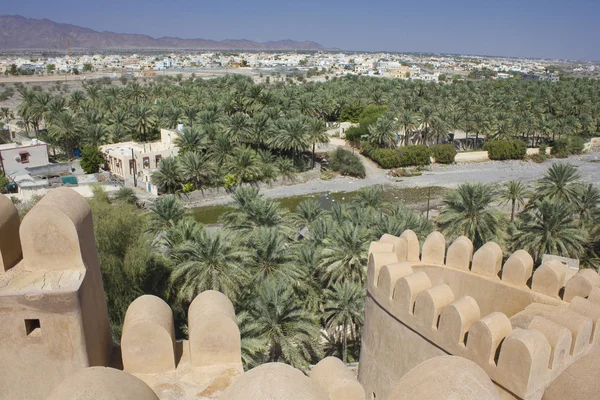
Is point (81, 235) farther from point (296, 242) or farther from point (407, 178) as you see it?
point (407, 178)

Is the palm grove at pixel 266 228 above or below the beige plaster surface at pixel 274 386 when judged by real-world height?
below

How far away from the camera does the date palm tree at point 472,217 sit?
18.1 m

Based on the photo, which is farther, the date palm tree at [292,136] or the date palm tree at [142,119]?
the date palm tree at [142,119]

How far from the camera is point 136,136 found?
129ft

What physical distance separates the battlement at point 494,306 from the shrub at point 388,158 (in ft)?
105

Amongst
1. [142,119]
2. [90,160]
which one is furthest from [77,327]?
[142,119]

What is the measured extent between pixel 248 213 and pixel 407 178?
22.7 meters

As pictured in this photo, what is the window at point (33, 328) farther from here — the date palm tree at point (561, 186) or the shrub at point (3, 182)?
the shrub at point (3, 182)

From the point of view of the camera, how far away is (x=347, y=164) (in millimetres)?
38094

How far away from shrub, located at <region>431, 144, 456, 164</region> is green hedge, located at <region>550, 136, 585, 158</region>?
35.7 ft

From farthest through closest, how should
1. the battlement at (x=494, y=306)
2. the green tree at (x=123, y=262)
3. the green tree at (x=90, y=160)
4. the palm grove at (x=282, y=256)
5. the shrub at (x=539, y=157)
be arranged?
the shrub at (x=539, y=157), the green tree at (x=90, y=160), the green tree at (x=123, y=262), the palm grove at (x=282, y=256), the battlement at (x=494, y=306)

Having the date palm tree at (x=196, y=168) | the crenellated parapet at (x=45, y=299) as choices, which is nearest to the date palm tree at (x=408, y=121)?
the date palm tree at (x=196, y=168)

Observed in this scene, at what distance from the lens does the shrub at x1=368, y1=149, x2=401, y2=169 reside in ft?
129

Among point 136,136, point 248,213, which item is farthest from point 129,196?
point 136,136
